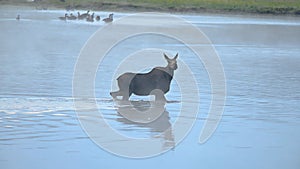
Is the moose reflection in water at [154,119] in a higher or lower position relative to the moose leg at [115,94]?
lower

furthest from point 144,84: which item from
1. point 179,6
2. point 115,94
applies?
point 179,6

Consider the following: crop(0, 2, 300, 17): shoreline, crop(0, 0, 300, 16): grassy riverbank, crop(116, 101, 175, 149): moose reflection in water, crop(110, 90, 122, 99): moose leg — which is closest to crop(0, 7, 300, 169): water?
crop(116, 101, 175, 149): moose reflection in water

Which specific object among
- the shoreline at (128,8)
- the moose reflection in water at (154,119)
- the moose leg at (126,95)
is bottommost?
the moose reflection in water at (154,119)

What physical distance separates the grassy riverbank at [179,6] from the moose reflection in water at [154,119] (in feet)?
103

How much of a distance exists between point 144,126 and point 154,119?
0.56 meters

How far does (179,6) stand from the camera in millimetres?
45812

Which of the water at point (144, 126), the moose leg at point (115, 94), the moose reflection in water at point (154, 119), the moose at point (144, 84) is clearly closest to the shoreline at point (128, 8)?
the water at point (144, 126)

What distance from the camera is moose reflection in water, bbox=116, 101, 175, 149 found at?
8984 millimetres

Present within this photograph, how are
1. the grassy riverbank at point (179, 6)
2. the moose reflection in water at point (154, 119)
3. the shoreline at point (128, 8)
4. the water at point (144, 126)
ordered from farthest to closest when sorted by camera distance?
the grassy riverbank at point (179, 6), the shoreline at point (128, 8), the moose reflection in water at point (154, 119), the water at point (144, 126)

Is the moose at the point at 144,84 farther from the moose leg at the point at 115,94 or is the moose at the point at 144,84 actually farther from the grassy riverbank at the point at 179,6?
the grassy riverbank at the point at 179,6

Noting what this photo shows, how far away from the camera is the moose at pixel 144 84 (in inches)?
444

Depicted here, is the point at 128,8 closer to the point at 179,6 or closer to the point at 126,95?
the point at 179,6

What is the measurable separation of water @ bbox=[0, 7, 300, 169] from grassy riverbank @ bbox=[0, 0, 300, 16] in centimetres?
2437

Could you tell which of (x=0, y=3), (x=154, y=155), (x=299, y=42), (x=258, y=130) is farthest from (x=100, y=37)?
(x=0, y=3)
